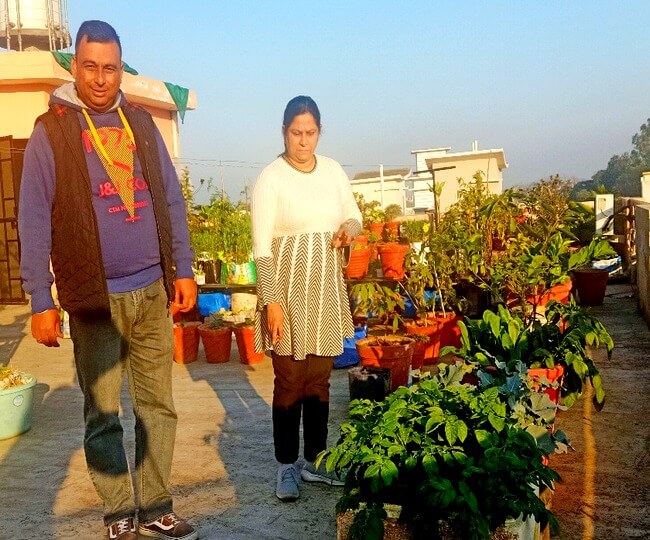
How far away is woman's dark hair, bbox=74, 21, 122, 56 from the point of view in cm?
240

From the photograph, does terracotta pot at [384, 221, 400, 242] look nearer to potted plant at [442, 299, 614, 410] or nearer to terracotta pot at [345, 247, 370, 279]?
terracotta pot at [345, 247, 370, 279]

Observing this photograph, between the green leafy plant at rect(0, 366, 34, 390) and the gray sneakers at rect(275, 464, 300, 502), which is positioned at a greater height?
the green leafy plant at rect(0, 366, 34, 390)

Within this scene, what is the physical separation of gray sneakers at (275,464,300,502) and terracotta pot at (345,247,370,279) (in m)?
4.41

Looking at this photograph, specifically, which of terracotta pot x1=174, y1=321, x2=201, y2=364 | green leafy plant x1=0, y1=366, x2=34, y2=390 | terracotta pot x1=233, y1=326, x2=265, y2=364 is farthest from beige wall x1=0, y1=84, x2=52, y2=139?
green leafy plant x1=0, y1=366, x2=34, y2=390

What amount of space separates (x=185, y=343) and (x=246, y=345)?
2.07 feet

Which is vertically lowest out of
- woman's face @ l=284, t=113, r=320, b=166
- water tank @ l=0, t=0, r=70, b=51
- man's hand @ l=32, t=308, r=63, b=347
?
man's hand @ l=32, t=308, r=63, b=347

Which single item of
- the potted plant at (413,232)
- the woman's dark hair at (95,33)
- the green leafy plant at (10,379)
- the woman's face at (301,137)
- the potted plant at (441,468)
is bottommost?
the green leafy plant at (10,379)

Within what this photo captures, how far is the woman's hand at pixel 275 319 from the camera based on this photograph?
297cm

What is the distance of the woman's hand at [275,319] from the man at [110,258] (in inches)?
14.5

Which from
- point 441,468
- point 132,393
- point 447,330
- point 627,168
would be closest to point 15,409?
point 132,393

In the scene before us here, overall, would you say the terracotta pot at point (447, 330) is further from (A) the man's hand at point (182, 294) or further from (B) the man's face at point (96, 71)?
(B) the man's face at point (96, 71)

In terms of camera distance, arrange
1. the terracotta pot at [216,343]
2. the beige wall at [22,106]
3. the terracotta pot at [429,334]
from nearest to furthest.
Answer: the terracotta pot at [429,334] → the terracotta pot at [216,343] → the beige wall at [22,106]

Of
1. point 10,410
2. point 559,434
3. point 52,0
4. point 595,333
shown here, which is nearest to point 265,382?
point 10,410

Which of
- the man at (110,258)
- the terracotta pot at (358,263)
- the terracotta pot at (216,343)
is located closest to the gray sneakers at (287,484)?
the man at (110,258)
